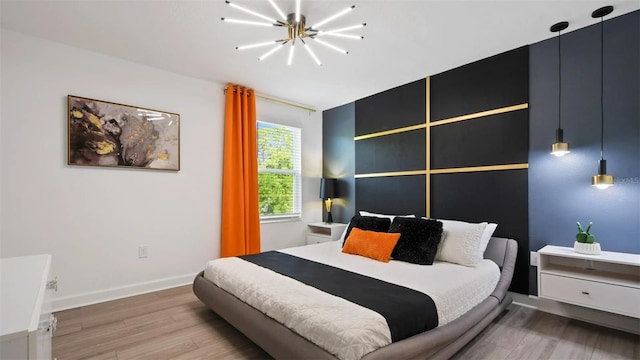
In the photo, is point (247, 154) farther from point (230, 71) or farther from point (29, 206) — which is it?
point (29, 206)

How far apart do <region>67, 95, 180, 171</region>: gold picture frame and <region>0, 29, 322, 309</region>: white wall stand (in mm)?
74

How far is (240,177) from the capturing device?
3781 millimetres

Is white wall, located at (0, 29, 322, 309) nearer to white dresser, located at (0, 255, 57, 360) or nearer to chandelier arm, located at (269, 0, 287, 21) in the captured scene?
white dresser, located at (0, 255, 57, 360)

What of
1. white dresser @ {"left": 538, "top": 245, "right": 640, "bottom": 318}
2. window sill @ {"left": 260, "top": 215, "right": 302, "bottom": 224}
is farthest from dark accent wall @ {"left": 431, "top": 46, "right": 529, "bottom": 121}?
window sill @ {"left": 260, "top": 215, "right": 302, "bottom": 224}

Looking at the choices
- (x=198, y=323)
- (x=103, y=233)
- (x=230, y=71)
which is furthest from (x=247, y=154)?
(x=198, y=323)

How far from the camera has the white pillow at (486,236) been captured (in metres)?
2.67

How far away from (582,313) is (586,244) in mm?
665

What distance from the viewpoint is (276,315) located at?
1.73 meters

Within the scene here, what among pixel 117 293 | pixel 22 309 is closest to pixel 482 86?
pixel 22 309

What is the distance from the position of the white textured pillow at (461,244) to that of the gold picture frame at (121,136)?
2.99m

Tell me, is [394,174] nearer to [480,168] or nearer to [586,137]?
[480,168]

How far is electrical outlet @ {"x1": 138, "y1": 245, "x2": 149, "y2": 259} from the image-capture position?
3131 mm

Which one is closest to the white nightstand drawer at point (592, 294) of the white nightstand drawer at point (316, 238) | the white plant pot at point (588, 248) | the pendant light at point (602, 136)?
the white plant pot at point (588, 248)

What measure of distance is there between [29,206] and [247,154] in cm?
214
